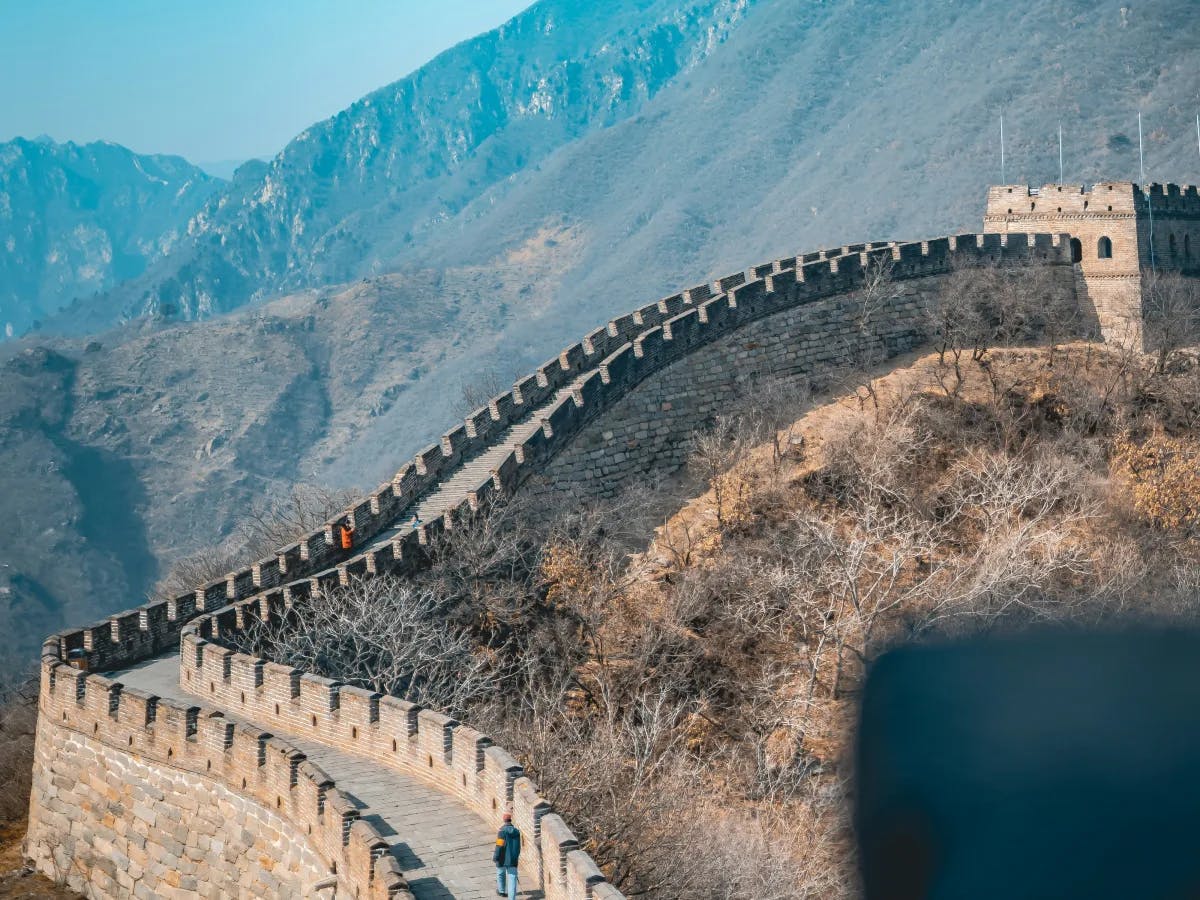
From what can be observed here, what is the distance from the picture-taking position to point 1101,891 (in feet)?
58.8

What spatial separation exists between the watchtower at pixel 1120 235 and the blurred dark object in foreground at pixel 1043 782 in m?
22.5

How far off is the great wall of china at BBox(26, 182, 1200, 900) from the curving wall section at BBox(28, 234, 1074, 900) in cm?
4

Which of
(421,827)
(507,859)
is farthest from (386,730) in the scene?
(507,859)

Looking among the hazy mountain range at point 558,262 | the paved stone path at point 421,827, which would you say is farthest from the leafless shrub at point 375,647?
the hazy mountain range at point 558,262

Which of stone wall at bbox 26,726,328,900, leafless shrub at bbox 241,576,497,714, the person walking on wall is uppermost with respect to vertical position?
leafless shrub at bbox 241,576,497,714

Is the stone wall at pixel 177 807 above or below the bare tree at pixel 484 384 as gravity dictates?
below

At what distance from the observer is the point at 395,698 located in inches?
914

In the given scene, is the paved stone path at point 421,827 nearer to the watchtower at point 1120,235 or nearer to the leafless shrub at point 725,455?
the leafless shrub at point 725,455

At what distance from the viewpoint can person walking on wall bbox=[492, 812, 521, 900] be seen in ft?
61.4

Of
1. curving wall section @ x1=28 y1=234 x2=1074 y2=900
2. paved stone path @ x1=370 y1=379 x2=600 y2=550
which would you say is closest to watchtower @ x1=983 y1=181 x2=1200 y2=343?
curving wall section @ x1=28 y1=234 x2=1074 y2=900

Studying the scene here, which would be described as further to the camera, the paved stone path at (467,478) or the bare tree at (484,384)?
the bare tree at (484,384)

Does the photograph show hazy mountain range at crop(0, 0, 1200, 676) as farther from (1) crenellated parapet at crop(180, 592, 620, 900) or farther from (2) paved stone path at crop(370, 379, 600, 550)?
(1) crenellated parapet at crop(180, 592, 620, 900)

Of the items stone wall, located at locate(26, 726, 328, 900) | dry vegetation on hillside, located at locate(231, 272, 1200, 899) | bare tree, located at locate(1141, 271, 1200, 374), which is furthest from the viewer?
bare tree, located at locate(1141, 271, 1200, 374)

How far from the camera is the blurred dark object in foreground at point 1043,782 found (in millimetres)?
18203
